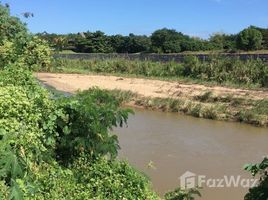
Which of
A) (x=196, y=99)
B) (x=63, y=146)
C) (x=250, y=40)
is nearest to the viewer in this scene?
(x=63, y=146)

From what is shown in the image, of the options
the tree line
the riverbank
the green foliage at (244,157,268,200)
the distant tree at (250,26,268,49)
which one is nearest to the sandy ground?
the riverbank

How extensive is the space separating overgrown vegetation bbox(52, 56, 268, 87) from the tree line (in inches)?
616

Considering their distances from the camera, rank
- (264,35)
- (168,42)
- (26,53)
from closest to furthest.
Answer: (26,53)
(264,35)
(168,42)

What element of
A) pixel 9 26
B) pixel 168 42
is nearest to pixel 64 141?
pixel 9 26

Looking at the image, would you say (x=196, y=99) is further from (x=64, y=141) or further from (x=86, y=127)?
(x=64, y=141)

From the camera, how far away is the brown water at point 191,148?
976cm

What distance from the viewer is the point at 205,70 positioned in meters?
28.0

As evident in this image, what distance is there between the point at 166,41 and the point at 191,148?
51.1 metres

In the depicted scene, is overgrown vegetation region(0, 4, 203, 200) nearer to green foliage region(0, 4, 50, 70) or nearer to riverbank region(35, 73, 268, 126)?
green foliage region(0, 4, 50, 70)

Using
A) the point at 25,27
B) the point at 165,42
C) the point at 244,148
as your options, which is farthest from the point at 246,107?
the point at 165,42

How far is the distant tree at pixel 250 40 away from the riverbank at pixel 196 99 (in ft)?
86.0

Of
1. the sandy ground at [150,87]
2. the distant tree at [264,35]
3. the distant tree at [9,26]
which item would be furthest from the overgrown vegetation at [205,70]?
the distant tree at [264,35]

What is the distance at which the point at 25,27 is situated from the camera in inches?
341

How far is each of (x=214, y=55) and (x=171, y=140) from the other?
56.9 ft
